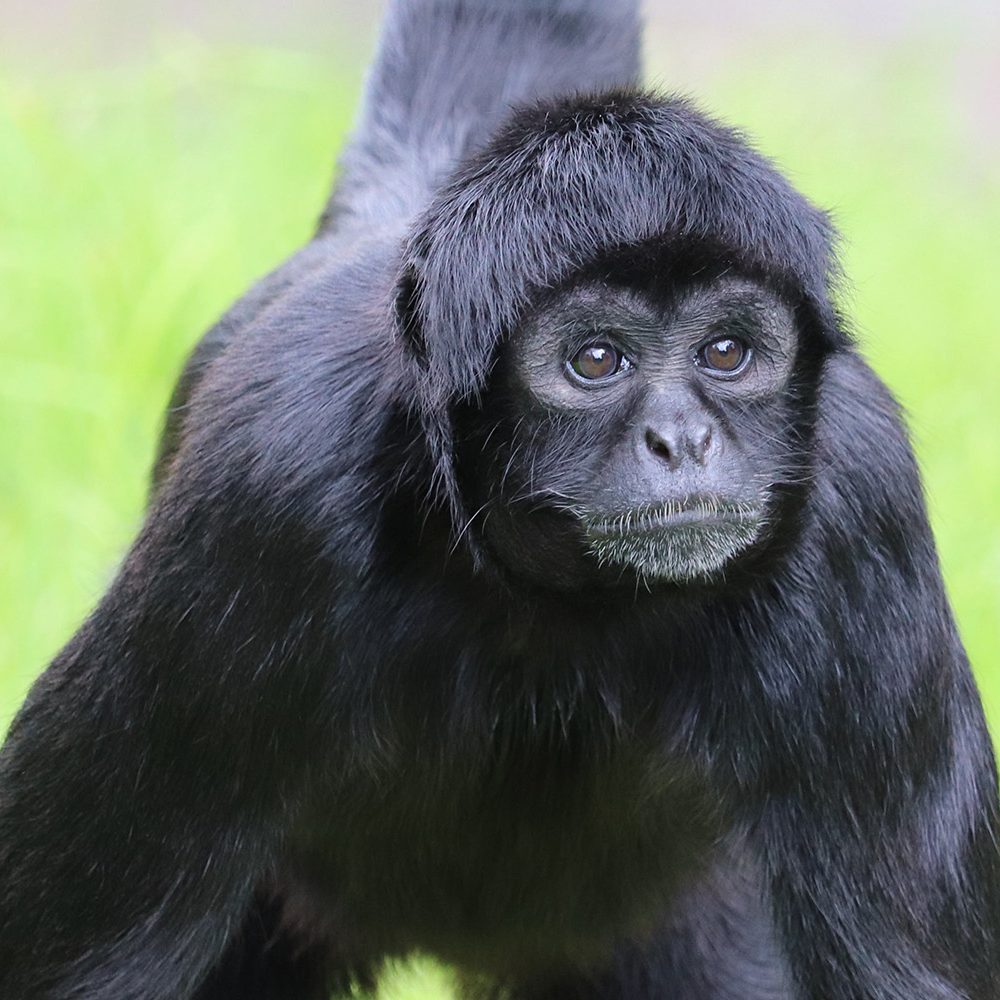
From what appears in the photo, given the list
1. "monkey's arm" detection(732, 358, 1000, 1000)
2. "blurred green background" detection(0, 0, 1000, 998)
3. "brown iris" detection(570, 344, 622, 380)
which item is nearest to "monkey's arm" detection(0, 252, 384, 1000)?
"brown iris" detection(570, 344, 622, 380)

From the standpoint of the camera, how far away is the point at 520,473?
491cm

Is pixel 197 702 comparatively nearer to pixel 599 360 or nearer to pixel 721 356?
pixel 599 360

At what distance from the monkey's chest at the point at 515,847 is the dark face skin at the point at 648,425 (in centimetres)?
81

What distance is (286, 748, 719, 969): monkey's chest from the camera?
17.6ft

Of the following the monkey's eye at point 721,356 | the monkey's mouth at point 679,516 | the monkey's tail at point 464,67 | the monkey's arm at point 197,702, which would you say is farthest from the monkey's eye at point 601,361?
the monkey's tail at point 464,67

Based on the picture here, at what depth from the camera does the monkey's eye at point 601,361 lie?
15.4 feet

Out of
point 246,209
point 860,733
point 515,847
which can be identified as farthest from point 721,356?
point 246,209

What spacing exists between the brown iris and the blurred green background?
227cm

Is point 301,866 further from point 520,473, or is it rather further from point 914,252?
point 914,252

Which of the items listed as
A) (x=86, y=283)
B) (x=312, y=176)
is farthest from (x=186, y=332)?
(x=312, y=176)

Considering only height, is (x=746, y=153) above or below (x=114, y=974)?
above

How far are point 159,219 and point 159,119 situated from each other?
1953 millimetres

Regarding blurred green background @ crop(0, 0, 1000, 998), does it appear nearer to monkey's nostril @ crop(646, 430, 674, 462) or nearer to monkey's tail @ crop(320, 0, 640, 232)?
monkey's tail @ crop(320, 0, 640, 232)

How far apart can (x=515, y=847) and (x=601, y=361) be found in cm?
162
